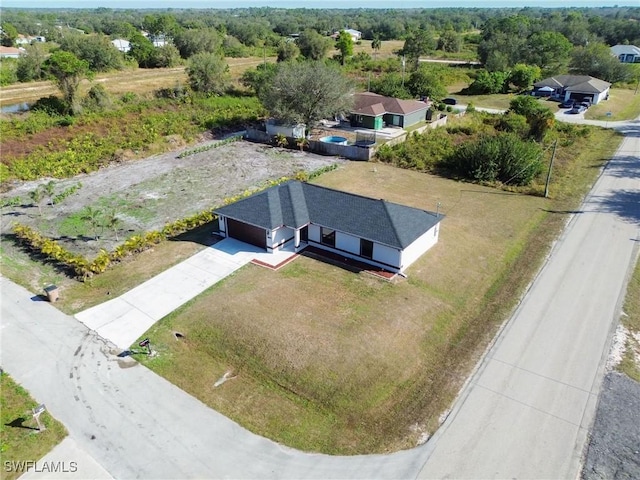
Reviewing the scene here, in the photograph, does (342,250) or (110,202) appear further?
(110,202)

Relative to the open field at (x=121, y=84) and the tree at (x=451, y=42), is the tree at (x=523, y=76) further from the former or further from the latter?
the tree at (x=451, y=42)

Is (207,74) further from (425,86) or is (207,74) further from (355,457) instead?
(355,457)

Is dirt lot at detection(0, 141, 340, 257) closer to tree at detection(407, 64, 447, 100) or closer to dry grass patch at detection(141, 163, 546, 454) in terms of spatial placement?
dry grass patch at detection(141, 163, 546, 454)

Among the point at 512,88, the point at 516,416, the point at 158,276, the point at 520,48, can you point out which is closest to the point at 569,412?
the point at 516,416

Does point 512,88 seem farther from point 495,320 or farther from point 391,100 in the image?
point 495,320

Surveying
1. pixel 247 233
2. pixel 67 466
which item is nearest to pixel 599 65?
pixel 247 233

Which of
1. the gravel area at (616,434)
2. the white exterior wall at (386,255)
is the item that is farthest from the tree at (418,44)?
the gravel area at (616,434)
